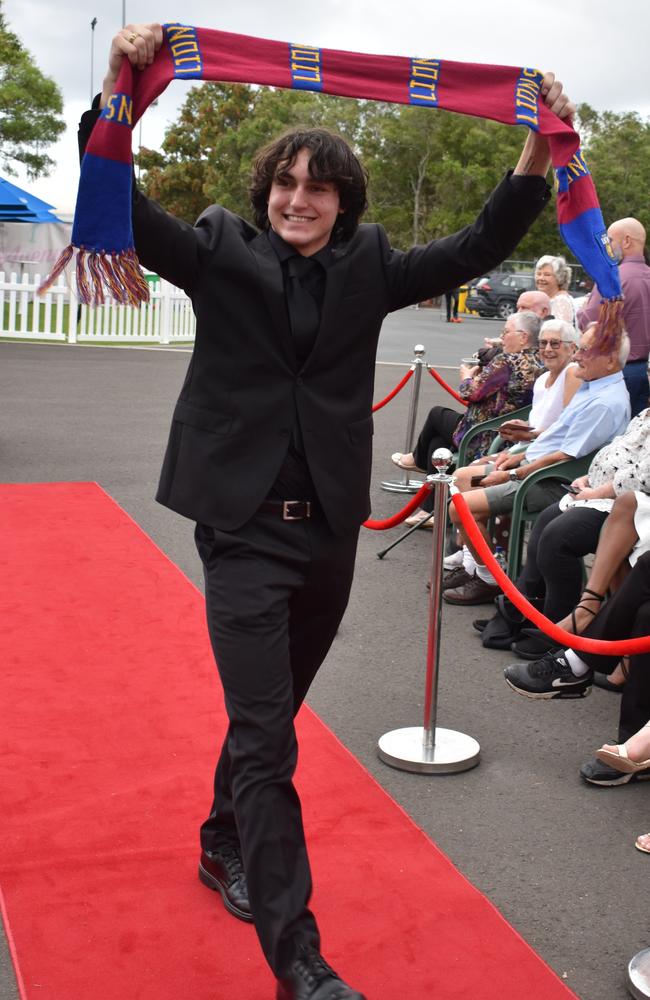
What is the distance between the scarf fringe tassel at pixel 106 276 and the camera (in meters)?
3.06

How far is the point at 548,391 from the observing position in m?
7.05

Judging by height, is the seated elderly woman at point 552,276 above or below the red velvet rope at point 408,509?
above

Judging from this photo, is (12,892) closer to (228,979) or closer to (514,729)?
(228,979)

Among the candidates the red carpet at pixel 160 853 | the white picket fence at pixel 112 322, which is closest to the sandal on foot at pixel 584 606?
the red carpet at pixel 160 853

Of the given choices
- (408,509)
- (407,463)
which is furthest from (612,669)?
(407,463)

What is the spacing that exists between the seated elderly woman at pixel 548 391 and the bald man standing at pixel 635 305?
1.83 feet

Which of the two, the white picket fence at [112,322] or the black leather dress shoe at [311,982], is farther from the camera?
the white picket fence at [112,322]

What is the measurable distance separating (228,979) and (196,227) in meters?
1.96

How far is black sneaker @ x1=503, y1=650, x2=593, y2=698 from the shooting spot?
5062mm

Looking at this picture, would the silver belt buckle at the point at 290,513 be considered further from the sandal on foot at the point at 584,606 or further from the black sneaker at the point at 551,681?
the sandal on foot at the point at 584,606

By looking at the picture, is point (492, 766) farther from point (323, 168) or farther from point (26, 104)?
point (26, 104)

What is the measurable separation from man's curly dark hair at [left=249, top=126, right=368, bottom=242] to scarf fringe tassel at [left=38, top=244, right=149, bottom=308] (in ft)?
1.32

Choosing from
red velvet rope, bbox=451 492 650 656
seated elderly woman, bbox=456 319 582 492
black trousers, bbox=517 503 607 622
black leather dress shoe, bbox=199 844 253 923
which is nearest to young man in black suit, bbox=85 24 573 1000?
black leather dress shoe, bbox=199 844 253 923

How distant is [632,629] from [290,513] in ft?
7.41
